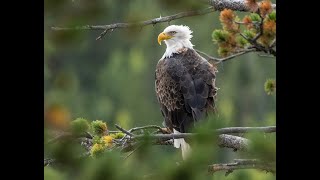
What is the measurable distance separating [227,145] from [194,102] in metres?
0.54

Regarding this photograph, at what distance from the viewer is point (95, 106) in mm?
14039

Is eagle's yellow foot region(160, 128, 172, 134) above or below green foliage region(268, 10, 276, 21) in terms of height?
below

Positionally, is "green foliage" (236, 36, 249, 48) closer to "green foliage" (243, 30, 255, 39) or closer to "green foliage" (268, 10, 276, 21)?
"green foliage" (243, 30, 255, 39)

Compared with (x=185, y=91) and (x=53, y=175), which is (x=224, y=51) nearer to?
(x=185, y=91)

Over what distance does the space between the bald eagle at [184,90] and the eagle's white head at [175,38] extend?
39 mm

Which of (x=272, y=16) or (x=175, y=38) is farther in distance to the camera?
(x=175, y=38)

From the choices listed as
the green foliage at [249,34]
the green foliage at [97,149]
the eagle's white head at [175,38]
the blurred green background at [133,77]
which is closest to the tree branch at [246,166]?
the green foliage at [97,149]

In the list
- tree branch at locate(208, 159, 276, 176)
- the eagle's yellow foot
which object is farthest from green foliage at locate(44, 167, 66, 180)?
the eagle's yellow foot

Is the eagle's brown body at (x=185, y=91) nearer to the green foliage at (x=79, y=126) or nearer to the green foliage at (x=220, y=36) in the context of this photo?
the green foliage at (x=220, y=36)

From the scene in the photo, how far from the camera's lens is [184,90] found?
3875mm

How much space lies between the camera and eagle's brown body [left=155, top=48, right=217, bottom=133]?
150 inches

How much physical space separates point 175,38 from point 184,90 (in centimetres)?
41

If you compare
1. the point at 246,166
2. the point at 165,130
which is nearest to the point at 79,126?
the point at 246,166
